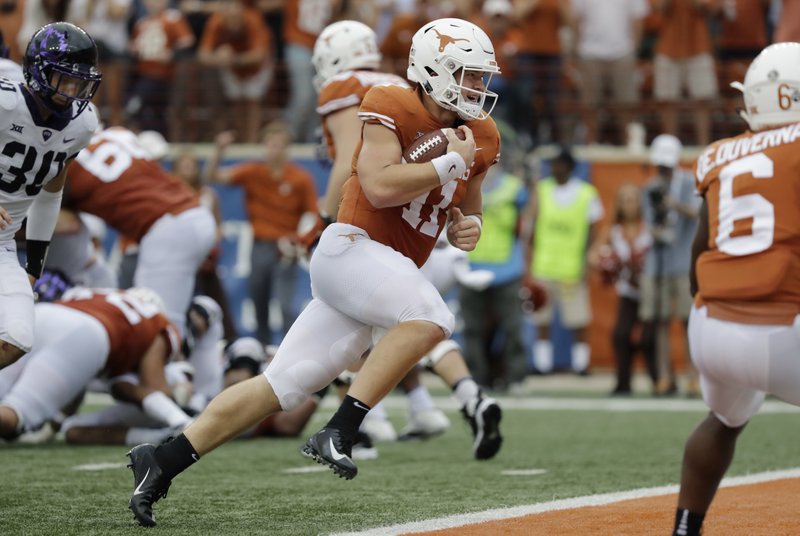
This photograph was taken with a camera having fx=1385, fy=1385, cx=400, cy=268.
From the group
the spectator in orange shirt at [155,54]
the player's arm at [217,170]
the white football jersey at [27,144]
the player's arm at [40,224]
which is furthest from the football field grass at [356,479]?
the spectator in orange shirt at [155,54]

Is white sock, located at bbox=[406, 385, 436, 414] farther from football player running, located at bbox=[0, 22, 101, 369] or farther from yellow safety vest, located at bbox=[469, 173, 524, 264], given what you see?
yellow safety vest, located at bbox=[469, 173, 524, 264]

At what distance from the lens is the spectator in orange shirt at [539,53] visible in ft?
40.6

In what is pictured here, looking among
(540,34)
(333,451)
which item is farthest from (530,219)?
(333,451)

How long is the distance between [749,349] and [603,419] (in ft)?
16.6

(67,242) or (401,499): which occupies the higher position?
(67,242)

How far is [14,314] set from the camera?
4.81 metres

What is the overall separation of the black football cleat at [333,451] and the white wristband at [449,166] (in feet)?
2.80

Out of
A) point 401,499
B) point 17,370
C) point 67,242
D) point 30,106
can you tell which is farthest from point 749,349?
point 67,242

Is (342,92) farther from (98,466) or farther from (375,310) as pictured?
(375,310)

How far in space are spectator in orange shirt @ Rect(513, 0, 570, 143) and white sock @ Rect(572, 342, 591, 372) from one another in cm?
193

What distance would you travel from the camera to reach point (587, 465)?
247 inches

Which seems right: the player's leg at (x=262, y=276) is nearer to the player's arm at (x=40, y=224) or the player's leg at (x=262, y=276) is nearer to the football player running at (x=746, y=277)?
the player's arm at (x=40, y=224)

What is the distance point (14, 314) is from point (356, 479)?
5.41 ft

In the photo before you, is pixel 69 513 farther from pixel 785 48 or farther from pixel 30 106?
pixel 785 48
